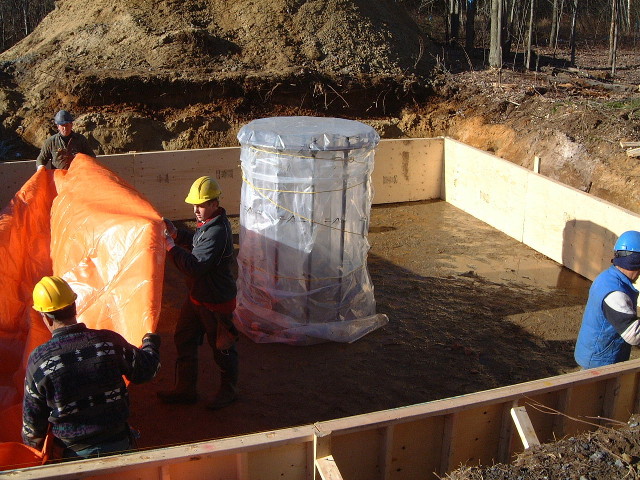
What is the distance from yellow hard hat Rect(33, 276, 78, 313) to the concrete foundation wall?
6277 mm

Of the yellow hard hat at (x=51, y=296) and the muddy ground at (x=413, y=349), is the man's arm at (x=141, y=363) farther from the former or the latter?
the muddy ground at (x=413, y=349)

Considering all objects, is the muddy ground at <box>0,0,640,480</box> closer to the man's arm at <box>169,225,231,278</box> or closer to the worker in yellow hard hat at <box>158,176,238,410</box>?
the worker in yellow hard hat at <box>158,176,238,410</box>

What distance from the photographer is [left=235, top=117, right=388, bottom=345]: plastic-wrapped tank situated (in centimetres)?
585

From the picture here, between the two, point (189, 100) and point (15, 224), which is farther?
point (189, 100)

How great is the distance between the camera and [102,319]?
15.0ft

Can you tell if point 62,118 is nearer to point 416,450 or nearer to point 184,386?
point 184,386

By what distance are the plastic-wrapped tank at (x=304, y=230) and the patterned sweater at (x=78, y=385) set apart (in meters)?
2.81

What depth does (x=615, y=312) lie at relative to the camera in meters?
4.18

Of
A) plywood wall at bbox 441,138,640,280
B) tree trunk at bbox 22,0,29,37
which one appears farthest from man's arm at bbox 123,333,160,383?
tree trunk at bbox 22,0,29,37

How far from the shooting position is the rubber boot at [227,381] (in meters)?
5.17

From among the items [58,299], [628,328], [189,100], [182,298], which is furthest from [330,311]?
[189,100]

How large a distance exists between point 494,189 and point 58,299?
307 inches

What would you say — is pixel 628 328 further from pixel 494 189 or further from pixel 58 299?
pixel 494 189

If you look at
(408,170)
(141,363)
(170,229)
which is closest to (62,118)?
(170,229)
